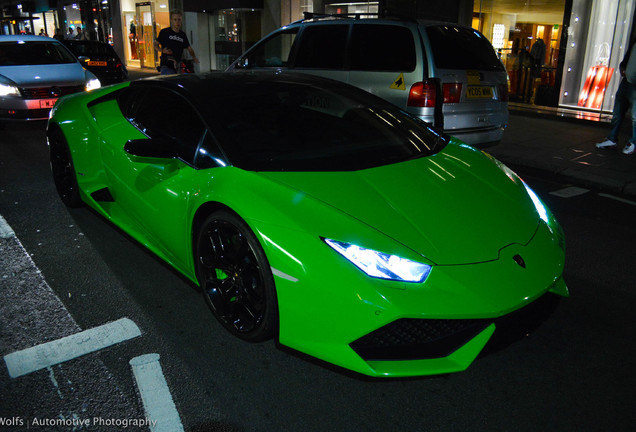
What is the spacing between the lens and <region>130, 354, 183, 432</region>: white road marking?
2.21 m

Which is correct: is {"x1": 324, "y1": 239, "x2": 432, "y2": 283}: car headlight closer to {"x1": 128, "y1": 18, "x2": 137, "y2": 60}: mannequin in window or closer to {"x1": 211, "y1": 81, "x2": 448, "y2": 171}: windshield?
{"x1": 211, "y1": 81, "x2": 448, "y2": 171}: windshield

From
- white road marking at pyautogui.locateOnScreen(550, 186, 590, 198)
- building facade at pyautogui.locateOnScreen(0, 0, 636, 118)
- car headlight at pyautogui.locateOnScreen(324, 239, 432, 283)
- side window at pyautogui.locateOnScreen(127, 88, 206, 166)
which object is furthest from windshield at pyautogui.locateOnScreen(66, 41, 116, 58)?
car headlight at pyautogui.locateOnScreen(324, 239, 432, 283)

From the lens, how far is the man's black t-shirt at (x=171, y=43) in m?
9.16

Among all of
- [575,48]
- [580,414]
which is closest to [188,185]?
[580,414]

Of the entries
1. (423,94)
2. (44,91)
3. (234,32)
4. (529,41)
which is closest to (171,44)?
(44,91)

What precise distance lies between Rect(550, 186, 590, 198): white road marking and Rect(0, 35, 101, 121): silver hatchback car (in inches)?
291

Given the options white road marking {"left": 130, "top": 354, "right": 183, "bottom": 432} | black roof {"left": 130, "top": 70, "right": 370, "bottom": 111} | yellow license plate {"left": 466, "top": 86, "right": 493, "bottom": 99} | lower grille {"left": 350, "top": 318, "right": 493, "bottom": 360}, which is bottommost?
white road marking {"left": 130, "top": 354, "right": 183, "bottom": 432}

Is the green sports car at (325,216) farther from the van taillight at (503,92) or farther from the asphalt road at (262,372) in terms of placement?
the van taillight at (503,92)

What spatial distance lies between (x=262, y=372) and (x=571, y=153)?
6283 millimetres

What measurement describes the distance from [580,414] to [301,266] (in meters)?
1.37

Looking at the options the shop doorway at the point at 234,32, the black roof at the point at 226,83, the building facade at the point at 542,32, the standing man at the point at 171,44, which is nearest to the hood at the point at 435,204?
the black roof at the point at 226,83

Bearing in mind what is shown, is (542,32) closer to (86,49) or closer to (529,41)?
(529,41)

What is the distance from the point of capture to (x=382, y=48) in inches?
241

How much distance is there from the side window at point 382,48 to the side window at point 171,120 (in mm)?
3185
